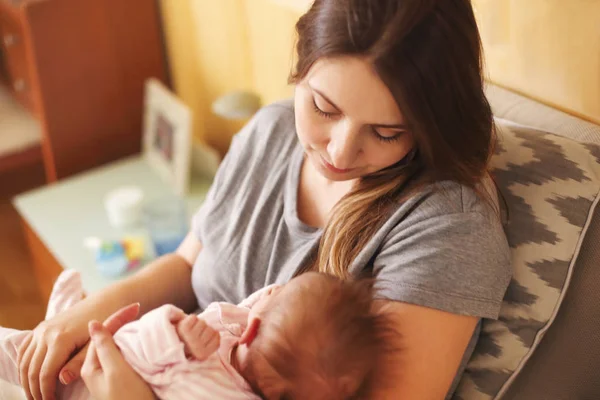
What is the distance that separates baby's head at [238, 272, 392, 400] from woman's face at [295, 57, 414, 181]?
0.19 m

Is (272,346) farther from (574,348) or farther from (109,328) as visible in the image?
(574,348)

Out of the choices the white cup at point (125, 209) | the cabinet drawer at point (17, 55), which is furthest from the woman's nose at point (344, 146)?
the cabinet drawer at point (17, 55)

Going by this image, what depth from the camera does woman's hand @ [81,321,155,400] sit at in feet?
3.18

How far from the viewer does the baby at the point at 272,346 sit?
899mm

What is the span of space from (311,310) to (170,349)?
213mm

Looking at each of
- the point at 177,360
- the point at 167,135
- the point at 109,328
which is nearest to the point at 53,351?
the point at 109,328

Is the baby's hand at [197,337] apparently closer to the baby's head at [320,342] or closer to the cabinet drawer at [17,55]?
the baby's head at [320,342]

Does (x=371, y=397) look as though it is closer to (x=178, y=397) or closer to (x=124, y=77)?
(x=178, y=397)

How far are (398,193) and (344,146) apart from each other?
0.46 feet

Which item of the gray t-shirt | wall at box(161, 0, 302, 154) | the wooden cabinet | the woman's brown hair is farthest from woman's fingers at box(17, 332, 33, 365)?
the wooden cabinet

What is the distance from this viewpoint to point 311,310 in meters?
0.90

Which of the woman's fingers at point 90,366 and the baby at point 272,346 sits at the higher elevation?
the baby at point 272,346

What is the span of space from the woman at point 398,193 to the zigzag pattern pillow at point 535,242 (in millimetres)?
44

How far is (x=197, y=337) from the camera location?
3.22 ft
